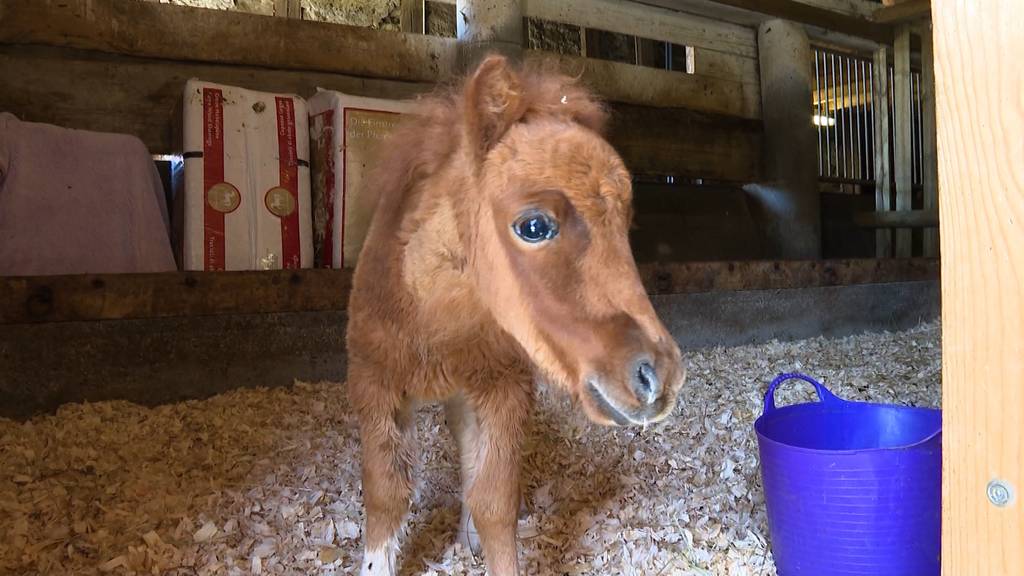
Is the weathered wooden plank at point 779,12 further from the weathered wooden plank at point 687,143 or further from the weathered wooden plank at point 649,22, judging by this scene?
the weathered wooden plank at point 687,143

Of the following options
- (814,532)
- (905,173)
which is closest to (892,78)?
(905,173)

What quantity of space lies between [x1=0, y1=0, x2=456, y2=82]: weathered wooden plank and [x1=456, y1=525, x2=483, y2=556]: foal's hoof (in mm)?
3388

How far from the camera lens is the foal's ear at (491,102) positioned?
1.26 m

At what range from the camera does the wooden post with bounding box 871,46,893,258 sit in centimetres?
646

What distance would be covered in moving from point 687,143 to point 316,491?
453 cm

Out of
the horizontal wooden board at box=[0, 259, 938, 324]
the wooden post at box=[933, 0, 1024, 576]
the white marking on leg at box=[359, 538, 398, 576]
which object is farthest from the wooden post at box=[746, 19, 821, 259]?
the wooden post at box=[933, 0, 1024, 576]

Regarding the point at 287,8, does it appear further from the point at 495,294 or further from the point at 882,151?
the point at 495,294

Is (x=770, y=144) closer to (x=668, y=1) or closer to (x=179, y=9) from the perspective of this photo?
(x=668, y=1)

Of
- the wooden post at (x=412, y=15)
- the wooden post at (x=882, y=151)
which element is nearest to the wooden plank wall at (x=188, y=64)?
the wooden post at (x=882, y=151)

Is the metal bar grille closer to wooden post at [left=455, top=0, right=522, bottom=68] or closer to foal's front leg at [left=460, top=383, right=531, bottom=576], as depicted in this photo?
wooden post at [left=455, top=0, right=522, bottom=68]

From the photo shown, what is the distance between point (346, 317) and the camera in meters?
3.29

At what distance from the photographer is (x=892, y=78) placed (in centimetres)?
705

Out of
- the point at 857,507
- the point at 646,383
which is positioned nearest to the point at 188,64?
the point at 646,383

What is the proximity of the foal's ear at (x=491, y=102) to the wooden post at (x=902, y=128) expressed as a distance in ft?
20.2
